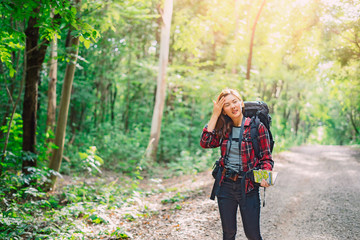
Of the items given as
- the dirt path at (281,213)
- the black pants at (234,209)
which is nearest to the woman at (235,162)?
the black pants at (234,209)

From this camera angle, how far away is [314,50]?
1172cm

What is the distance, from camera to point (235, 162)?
2.86 m

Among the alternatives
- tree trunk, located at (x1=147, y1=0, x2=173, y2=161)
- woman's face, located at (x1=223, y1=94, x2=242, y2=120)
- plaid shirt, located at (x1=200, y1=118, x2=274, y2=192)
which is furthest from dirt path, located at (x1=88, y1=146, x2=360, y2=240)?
tree trunk, located at (x1=147, y1=0, x2=173, y2=161)

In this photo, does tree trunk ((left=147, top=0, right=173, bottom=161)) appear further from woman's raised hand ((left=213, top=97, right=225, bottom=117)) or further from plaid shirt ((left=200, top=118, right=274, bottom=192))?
plaid shirt ((left=200, top=118, right=274, bottom=192))

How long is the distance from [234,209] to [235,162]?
47 cm

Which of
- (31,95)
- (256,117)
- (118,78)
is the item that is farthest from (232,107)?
(118,78)

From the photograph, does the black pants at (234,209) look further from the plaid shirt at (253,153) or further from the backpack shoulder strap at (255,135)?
the backpack shoulder strap at (255,135)

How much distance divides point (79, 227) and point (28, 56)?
406 centimetres

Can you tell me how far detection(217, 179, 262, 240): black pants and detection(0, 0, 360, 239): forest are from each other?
8.20ft

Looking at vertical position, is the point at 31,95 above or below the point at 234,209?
above

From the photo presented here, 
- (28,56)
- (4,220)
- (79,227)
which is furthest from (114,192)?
(28,56)

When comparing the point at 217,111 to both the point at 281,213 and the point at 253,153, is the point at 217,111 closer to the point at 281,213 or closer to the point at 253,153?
the point at 253,153

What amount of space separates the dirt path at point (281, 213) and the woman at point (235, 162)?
2203 mm

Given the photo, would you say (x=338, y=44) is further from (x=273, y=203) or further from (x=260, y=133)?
(x=260, y=133)
